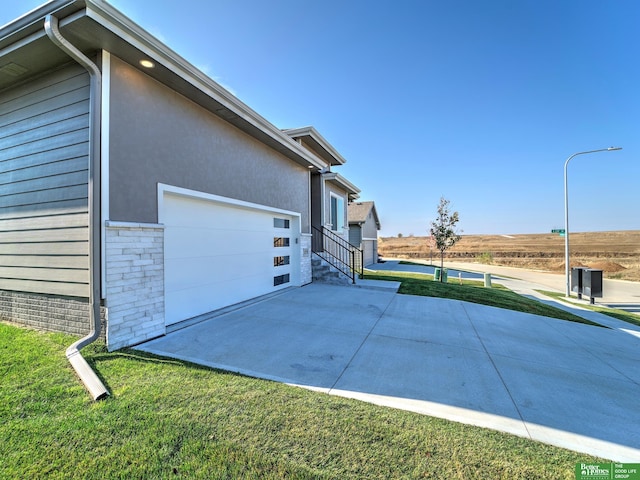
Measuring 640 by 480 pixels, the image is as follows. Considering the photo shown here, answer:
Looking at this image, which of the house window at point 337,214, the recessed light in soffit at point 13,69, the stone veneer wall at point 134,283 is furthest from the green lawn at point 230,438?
the house window at point 337,214

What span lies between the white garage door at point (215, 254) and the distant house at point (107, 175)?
3cm

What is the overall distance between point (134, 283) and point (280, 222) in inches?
189

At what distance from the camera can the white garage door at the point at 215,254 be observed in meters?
4.82

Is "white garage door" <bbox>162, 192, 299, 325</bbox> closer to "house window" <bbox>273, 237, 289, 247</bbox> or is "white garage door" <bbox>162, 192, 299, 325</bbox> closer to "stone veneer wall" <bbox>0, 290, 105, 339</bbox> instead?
"house window" <bbox>273, 237, 289, 247</bbox>

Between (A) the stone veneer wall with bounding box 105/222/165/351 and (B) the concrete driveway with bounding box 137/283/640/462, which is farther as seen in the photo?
(A) the stone veneer wall with bounding box 105/222/165/351

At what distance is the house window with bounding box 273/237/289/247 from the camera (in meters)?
8.06

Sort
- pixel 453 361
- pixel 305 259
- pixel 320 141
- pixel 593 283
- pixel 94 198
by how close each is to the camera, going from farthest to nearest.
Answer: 1. pixel 320 141
2. pixel 593 283
3. pixel 305 259
4. pixel 453 361
5. pixel 94 198

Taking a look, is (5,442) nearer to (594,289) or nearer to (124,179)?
(124,179)

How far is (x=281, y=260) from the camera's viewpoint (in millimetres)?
8383

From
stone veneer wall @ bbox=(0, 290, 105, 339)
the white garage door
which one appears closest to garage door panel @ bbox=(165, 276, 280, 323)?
the white garage door

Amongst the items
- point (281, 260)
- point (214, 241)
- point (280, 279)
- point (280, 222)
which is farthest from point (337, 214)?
point (214, 241)

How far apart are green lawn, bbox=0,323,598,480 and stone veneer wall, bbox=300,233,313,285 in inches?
244

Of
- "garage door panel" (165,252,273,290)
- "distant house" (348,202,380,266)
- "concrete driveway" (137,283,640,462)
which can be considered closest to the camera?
"concrete driveway" (137,283,640,462)

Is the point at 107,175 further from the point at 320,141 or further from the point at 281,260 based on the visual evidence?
the point at 320,141
